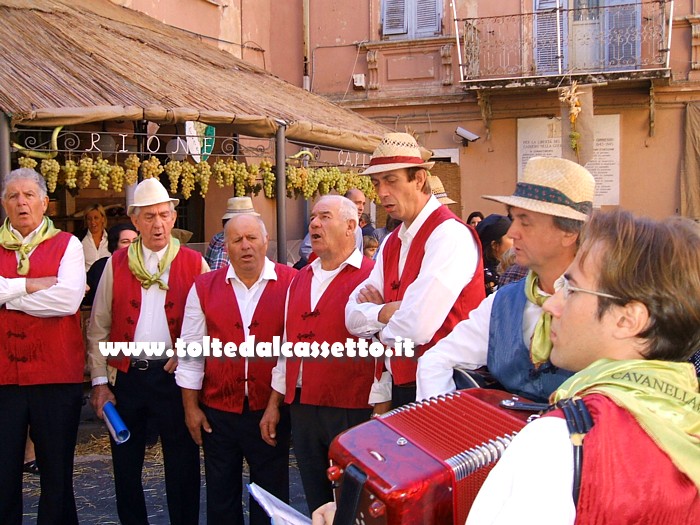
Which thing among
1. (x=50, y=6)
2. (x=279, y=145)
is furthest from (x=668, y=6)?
(x=50, y=6)

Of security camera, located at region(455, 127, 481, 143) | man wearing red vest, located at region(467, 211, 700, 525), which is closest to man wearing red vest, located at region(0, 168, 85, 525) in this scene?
man wearing red vest, located at region(467, 211, 700, 525)

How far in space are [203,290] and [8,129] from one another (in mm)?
2457

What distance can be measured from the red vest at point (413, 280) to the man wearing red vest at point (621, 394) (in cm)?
153

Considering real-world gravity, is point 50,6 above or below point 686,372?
above

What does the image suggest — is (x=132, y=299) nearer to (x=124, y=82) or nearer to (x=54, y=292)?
(x=54, y=292)

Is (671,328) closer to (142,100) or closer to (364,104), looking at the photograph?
(142,100)

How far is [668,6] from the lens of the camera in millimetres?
11828

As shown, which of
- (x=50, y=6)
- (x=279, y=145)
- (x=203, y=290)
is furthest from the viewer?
(x=50, y=6)

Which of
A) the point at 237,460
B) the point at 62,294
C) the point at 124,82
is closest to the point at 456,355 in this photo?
the point at 237,460

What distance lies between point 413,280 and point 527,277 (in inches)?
36.2

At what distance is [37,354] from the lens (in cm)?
385

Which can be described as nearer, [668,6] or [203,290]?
[203,290]

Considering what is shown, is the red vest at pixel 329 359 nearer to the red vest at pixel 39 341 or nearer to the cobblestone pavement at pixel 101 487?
the red vest at pixel 39 341

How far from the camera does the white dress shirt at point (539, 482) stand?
1262 millimetres
